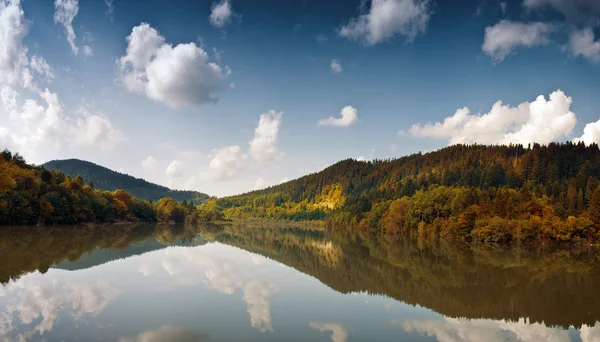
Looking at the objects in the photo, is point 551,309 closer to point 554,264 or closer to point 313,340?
point 313,340

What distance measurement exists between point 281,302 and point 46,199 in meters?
74.2

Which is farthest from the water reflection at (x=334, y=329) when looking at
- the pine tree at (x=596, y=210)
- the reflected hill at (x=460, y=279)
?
the pine tree at (x=596, y=210)

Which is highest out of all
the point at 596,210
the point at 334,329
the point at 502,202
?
the point at 502,202

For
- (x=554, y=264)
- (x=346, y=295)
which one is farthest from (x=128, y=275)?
(x=554, y=264)

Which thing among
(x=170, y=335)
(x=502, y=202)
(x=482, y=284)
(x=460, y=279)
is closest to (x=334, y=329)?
(x=170, y=335)

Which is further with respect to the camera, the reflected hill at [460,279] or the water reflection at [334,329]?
the reflected hill at [460,279]

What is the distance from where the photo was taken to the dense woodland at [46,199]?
67.1 m

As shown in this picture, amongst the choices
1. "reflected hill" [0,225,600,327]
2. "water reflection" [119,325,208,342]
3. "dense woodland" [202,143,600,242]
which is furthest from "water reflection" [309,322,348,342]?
A: "dense woodland" [202,143,600,242]

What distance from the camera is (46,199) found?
75.6 meters

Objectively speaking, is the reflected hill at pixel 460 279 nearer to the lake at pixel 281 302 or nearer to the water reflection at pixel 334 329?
the lake at pixel 281 302

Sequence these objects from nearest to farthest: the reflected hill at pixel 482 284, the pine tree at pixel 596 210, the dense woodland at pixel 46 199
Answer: the reflected hill at pixel 482 284
the pine tree at pixel 596 210
the dense woodland at pixel 46 199

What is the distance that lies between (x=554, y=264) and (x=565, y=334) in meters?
28.0

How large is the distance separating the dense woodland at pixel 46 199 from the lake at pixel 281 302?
4202 cm

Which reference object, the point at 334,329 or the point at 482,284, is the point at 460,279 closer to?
the point at 482,284
